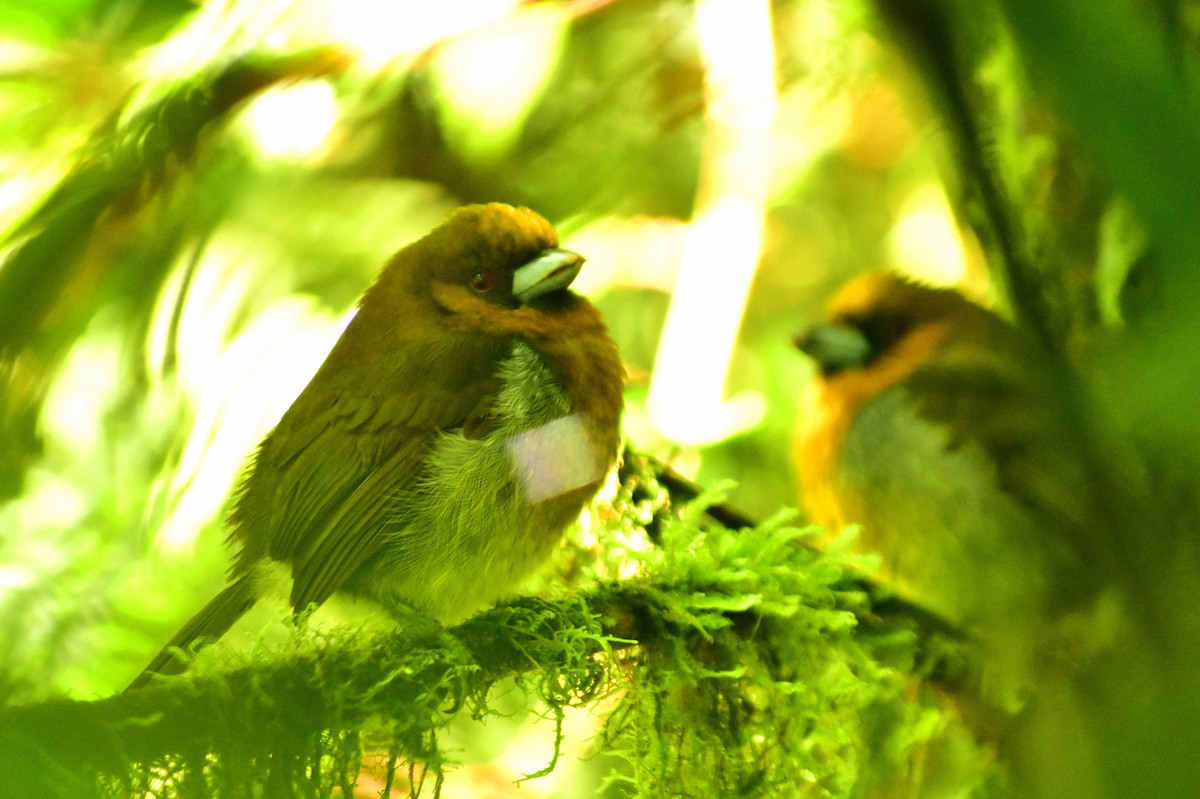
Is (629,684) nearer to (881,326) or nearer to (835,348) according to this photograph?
(835,348)

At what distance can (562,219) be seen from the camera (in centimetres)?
286

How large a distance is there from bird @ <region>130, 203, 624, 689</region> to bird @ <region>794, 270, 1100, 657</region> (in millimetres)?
698

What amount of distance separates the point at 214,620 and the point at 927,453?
4.89 ft

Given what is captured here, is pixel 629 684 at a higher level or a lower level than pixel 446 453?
lower

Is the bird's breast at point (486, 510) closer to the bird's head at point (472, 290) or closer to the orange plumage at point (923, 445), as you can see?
the bird's head at point (472, 290)

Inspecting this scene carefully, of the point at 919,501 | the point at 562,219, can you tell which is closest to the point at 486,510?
the point at 919,501

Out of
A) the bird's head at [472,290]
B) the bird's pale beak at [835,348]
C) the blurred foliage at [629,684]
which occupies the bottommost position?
the bird's pale beak at [835,348]

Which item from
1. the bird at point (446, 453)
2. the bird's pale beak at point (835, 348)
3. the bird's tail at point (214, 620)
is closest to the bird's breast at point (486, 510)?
the bird at point (446, 453)

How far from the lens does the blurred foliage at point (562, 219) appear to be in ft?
1.79

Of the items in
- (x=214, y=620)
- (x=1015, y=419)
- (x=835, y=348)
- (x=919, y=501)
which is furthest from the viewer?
(x=835, y=348)

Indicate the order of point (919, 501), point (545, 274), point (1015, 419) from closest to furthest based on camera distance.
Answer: point (1015, 419), point (545, 274), point (919, 501)

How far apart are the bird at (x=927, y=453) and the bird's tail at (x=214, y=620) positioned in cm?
121

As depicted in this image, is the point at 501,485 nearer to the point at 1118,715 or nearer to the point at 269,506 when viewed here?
the point at 269,506

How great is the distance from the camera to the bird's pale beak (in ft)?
9.25
